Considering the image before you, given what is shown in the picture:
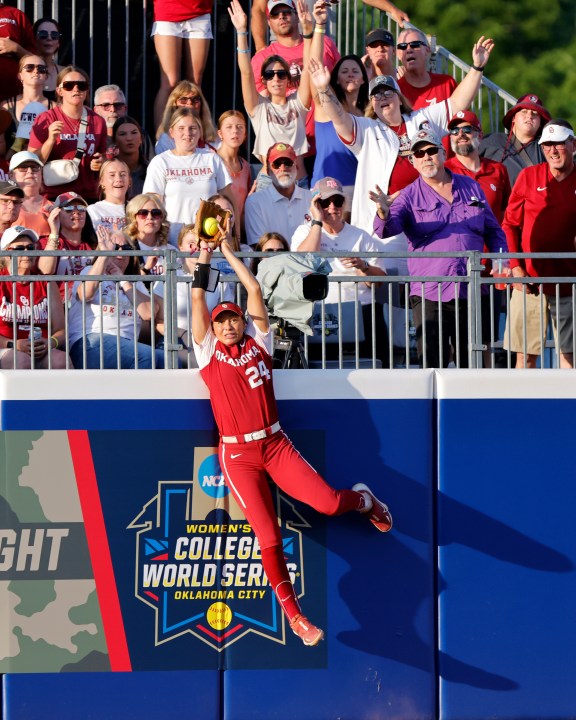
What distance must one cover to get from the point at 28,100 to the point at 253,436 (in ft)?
19.9

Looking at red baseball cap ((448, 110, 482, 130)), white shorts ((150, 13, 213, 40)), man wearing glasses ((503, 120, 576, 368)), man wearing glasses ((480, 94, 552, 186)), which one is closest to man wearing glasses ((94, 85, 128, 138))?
white shorts ((150, 13, 213, 40))

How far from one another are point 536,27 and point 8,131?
27.3m

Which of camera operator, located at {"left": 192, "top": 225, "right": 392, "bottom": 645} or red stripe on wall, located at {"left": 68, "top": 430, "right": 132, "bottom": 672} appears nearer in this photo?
camera operator, located at {"left": 192, "top": 225, "right": 392, "bottom": 645}

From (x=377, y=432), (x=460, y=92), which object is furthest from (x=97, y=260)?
(x=460, y=92)

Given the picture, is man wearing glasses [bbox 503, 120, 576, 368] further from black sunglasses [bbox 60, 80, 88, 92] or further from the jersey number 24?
black sunglasses [bbox 60, 80, 88, 92]

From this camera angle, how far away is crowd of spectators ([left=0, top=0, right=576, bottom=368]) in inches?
359

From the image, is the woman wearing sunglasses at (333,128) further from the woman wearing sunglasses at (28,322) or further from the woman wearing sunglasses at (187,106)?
the woman wearing sunglasses at (28,322)

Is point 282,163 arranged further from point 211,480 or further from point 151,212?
point 211,480

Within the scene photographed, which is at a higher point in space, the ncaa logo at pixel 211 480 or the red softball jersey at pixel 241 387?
the red softball jersey at pixel 241 387

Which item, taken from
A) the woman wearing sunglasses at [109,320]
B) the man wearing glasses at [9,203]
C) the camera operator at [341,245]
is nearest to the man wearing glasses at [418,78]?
the camera operator at [341,245]

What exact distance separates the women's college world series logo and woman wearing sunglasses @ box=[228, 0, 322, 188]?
5.44m

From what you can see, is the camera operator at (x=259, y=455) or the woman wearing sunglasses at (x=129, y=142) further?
the woman wearing sunglasses at (x=129, y=142)

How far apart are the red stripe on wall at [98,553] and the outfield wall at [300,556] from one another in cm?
1

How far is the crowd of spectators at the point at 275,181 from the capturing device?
29.9 feet
